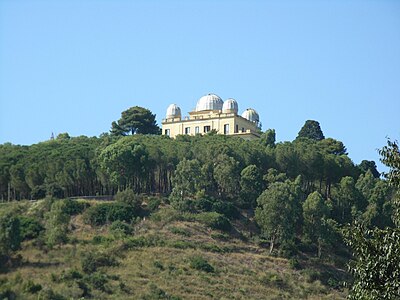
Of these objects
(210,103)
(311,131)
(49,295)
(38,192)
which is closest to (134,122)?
(210,103)

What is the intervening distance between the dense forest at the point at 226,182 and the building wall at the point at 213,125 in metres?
8.95

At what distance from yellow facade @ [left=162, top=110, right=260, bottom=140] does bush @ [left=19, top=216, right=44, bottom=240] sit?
28.8 m

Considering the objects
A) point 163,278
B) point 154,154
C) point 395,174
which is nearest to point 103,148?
point 154,154

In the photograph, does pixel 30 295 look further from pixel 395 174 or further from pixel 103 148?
pixel 395 174

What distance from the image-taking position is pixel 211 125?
8969 centimetres

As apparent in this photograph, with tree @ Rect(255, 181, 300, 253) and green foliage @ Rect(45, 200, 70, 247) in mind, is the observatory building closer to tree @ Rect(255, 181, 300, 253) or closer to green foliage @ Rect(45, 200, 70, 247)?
tree @ Rect(255, 181, 300, 253)

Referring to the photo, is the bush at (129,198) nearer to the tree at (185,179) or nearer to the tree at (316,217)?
the tree at (185,179)

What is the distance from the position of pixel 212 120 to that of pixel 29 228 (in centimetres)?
3159

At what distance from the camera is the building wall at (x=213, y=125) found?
8888 cm

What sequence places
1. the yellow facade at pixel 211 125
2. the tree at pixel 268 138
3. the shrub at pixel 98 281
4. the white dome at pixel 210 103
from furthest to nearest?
the white dome at pixel 210 103
the yellow facade at pixel 211 125
the tree at pixel 268 138
the shrub at pixel 98 281

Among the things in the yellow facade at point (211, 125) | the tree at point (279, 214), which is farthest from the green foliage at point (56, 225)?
the yellow facade at point (211, 125)

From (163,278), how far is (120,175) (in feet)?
48.4

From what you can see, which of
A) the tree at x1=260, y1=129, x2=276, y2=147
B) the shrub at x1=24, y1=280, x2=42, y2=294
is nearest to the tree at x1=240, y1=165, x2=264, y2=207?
the tree at x1=260, y1=129, x2=276, y2=147

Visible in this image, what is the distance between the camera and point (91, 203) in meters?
67.9
